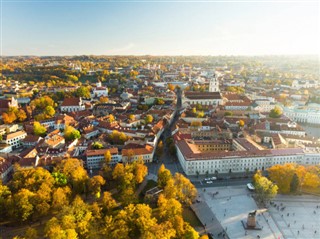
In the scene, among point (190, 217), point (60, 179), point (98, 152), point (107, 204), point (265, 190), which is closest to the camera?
point (107, 204)

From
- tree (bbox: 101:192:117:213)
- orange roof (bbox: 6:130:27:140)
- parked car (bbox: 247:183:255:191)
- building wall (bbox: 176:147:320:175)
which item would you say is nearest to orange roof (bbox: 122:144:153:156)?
building wall (bbox: 176:147:320:175)

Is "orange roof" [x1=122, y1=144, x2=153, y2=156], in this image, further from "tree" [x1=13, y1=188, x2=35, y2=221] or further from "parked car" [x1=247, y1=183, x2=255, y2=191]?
"parked car" [x1=247, y1=183, x2=255, y2=191]

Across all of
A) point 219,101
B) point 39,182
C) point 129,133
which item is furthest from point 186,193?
point 219,101

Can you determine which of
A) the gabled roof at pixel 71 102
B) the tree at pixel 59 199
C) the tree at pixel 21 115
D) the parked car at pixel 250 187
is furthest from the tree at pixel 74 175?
the gabled roof at pixel 71 102

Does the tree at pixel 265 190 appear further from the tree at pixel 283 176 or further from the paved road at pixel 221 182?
the paved road at pixel 221 182

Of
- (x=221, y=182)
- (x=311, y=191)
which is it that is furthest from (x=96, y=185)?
(x=311, y=191)

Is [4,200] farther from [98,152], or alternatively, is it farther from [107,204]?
[98,152]
